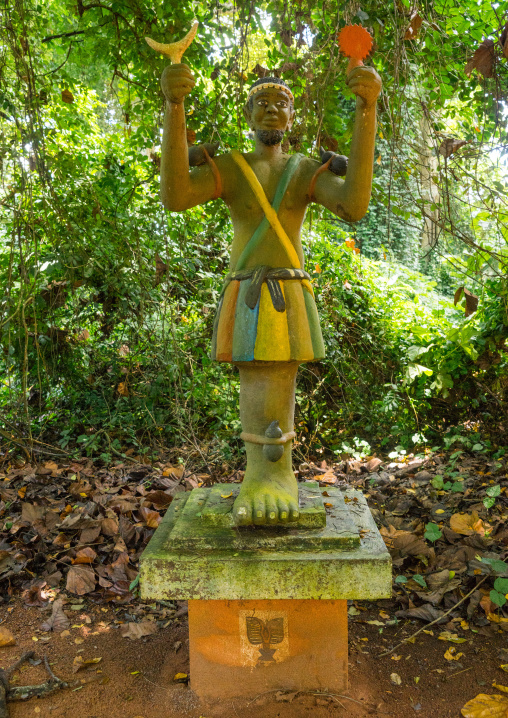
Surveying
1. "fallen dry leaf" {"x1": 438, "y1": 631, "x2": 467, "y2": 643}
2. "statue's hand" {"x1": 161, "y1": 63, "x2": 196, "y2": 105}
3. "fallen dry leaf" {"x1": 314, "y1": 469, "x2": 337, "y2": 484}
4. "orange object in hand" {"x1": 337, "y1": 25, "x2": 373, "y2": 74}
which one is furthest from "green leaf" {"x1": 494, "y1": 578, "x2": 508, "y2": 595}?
"statue's hand" {"x1": 161, "y1": 63, "x2": 196, "y2": 105}

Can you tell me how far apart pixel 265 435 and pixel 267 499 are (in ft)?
0.74

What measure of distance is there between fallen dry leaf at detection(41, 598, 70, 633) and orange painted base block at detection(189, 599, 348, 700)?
82cm

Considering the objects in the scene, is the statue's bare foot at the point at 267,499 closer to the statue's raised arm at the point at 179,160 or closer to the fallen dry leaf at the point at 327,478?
the statue's raised arm at the point at 179,160

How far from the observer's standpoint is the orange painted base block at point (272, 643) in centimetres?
206

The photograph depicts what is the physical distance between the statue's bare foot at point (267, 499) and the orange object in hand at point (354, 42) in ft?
4.65

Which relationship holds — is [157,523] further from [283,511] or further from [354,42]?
[354,42]

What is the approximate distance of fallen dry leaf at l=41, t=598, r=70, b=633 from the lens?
2.56 m

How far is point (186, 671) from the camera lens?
2.26 meters

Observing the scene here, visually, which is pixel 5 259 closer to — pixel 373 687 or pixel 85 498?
pixel 85 498

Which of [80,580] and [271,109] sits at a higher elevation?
[271,109]

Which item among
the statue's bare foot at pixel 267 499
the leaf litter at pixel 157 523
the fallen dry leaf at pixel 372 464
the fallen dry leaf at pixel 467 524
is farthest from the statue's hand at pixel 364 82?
the fallen dry leaf at pixel 372 464

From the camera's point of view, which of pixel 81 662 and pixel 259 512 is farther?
pixel 81 662

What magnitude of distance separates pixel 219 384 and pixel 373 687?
2.86m

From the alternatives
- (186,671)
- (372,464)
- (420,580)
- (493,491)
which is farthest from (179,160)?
(372,464)
